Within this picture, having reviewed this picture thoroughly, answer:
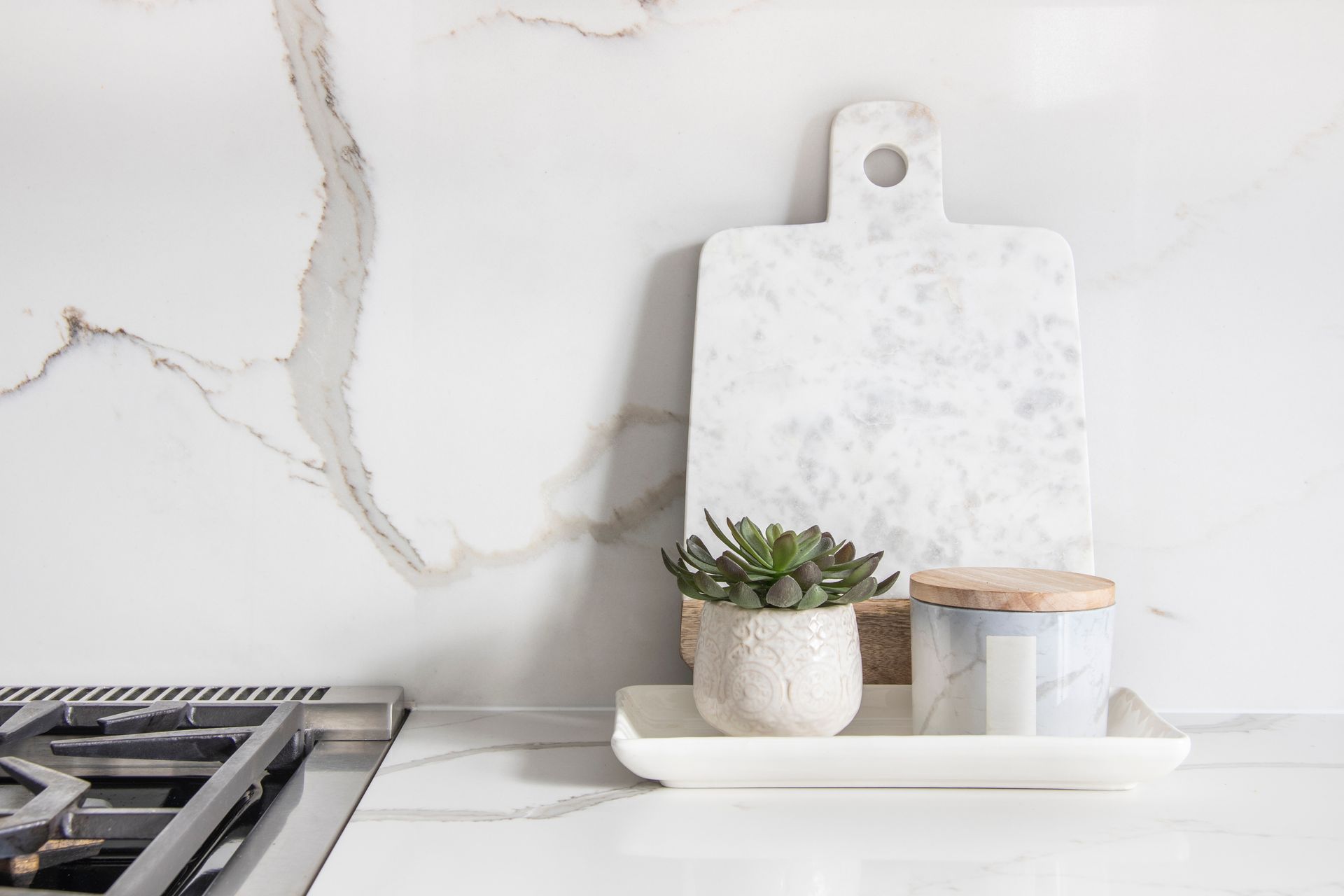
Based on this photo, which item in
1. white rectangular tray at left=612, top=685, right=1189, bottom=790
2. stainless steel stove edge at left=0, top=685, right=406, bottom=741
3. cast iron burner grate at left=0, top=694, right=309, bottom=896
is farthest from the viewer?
stainless steel stove edge at left=0, top=685, right=406, bottom=741

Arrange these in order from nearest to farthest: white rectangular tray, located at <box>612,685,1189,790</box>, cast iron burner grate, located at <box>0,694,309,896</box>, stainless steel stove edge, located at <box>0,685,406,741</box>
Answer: cast iron burner grate, located at <box>0,694,309,896</box> < white rectangular tray, located at <box>612,685,1189,790</box> < stainless steel stove edge, located at <box>0,685,406,741</box>

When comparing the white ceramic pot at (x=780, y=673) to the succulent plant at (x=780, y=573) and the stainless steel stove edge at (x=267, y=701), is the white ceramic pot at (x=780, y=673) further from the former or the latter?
the stainless steel stove edge at (x=267, y=701)

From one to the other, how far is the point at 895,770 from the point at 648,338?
0.42 metres

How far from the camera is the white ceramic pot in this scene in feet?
2.15

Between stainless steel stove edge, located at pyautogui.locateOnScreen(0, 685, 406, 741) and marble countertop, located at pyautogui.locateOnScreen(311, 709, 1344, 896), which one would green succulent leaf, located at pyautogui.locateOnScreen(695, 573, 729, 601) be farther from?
stainless steel stove edge, located at pyautogui.locateOnScreen(0, 685, 406, 741)

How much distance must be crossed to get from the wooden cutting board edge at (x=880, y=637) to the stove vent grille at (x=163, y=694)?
324 millimetres

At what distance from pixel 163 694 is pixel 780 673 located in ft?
1.80

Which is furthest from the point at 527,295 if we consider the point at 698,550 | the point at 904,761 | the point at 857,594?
the point at 904,761

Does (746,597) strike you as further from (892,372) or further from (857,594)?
(892,372)

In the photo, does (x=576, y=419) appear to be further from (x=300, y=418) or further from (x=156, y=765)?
(x=156, y=765)

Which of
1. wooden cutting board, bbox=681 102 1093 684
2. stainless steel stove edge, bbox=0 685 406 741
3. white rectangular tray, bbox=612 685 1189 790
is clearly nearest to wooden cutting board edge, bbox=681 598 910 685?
wooden cutting board, bbox=681 102 1093 684

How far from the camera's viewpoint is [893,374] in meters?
0.83

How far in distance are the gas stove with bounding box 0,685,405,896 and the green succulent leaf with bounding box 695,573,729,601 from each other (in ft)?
0.94

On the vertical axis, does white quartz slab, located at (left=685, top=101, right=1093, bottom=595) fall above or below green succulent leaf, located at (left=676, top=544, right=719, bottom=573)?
above
